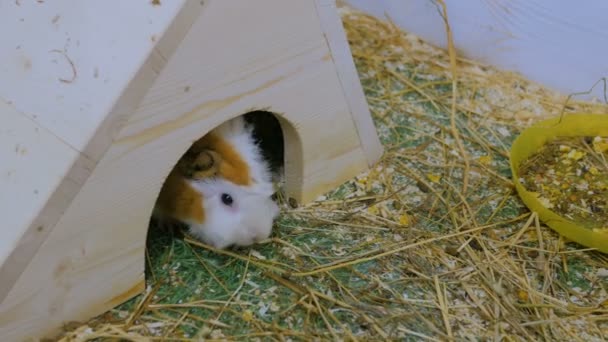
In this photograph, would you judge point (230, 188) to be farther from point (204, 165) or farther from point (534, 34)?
point (534, 34)

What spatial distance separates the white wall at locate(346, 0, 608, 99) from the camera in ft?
8.37

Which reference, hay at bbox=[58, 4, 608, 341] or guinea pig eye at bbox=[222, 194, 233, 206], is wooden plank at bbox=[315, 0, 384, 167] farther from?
guinea pig eye at bbox=[222, 194, 233, 206]

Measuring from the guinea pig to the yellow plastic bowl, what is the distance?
781mm

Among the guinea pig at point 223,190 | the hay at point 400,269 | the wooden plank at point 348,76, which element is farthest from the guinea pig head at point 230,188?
Result: the wooden plank at point 348,76

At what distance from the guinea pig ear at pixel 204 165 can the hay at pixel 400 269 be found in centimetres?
23

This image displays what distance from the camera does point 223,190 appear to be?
76.8 inches

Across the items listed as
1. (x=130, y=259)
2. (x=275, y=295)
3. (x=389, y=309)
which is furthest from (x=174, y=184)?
(x=389, y=309)

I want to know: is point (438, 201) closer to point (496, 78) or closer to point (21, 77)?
point (496, 78)

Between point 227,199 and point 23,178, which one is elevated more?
point 23,178

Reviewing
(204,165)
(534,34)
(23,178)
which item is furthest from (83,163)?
(534,34)

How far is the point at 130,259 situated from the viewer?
5.96 feet

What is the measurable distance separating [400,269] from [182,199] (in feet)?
2.05

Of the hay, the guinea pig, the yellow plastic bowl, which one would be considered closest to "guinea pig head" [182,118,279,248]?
the guinea pig

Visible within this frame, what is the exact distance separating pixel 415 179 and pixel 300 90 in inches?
22.3
